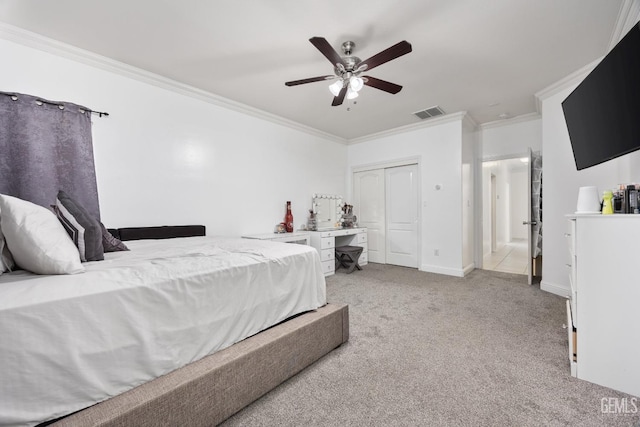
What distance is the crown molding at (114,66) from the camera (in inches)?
87.7

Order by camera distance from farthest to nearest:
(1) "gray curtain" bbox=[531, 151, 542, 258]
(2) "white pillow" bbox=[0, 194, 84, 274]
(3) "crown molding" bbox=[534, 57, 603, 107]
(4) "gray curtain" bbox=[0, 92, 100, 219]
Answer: (1) "gray curtain" bbox=[531, 151, 542, 258] < (3) "crown molding" bbox=[534, 57, 603, 107] < (4) "gray curtain" bbox=[0, 92, 100, 219] < (2) "white pillow" bbox=[0, 194, 84, 274]

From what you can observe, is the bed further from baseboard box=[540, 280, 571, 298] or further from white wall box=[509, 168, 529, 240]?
white wall box=[509, 168, 529, 240]

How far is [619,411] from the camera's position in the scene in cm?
141

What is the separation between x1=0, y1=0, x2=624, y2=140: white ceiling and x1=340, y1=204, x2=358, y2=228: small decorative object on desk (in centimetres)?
248

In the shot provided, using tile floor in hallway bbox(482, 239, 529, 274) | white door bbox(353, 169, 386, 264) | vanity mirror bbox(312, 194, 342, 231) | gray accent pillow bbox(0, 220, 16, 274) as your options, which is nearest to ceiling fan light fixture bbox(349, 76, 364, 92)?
gray accent pillow bbox(0, 220, 16, 274)

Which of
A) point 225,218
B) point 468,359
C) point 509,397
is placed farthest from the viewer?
point 225,218

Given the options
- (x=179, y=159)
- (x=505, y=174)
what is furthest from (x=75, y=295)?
(x=505, y=174)

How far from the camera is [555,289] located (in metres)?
3.30

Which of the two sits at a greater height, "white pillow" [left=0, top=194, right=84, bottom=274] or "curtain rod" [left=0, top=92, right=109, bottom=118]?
"curtain rod" [left=0, top=92, right=109, bottom=118]

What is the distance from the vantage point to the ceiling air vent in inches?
157

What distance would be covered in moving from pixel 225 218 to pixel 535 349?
3.48m

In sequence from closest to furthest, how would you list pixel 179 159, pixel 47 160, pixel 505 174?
1. pixel 47 160
2. pixel 179 159
3. pixel 505 174

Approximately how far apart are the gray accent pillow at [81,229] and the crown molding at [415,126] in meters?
4.55

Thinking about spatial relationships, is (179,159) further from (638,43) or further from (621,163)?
(621,163)
